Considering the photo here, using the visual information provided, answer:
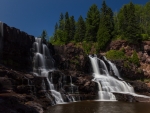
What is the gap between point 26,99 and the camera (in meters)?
16.5

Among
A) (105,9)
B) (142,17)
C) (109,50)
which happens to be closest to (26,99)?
(109,50)

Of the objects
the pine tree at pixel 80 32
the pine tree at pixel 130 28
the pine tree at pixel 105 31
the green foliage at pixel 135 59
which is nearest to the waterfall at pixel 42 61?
the green foliage at pixel 135 59

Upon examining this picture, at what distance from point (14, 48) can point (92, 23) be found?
38.4 m

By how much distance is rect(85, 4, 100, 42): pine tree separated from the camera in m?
60.5

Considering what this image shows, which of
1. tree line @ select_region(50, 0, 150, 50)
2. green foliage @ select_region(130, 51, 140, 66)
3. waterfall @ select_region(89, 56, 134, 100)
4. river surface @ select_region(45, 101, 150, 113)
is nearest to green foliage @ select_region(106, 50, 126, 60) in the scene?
green foliage @ select_region(130, 51, 140, 66)

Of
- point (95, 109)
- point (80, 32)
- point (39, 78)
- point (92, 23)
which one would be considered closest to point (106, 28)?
point (92, 23)

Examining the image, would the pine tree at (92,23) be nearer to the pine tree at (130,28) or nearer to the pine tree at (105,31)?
the pine tree at (105,31)

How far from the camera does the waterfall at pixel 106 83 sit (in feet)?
82.9

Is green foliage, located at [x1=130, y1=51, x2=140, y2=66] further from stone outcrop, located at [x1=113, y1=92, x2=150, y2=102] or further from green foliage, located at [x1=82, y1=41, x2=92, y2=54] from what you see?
stone outcrop, located at [x1=113, y1=92, x2=150, y2=102]

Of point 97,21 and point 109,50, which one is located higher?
point 97,21

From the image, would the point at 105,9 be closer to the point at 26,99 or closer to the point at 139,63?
the point at 139,63

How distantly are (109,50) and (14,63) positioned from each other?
103 ft

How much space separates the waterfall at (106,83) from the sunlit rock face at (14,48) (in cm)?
1318

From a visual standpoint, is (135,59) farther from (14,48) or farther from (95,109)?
(95,109)
